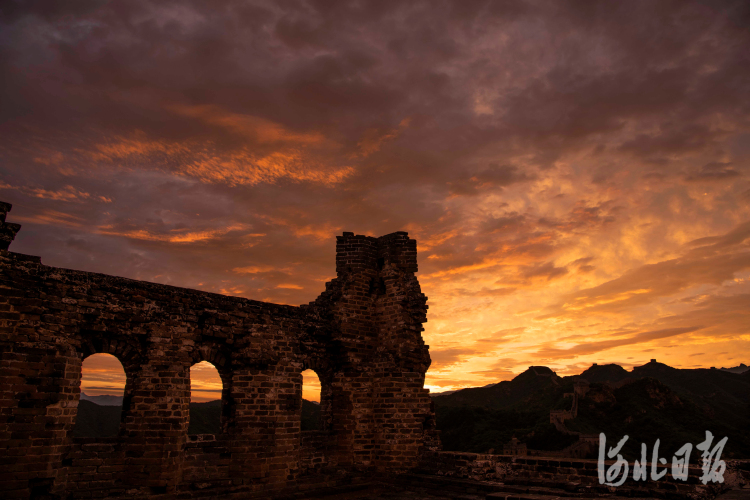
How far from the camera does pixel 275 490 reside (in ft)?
35.7

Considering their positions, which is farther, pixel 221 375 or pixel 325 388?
pixel 325 388

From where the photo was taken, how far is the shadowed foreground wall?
8.28 m

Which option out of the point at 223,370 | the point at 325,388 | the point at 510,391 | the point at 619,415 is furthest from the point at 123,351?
the point at 510,391

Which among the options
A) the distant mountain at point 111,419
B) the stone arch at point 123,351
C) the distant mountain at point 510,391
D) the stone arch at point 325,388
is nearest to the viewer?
the stone arch at point 123,351

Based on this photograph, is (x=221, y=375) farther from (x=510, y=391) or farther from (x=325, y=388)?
(x=510, y=391)

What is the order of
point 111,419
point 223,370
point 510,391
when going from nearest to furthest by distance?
point 223,370, point 111,419, point 510,391

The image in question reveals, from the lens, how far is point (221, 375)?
11.2 metres

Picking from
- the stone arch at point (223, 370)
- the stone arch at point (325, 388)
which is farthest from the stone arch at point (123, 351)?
the stone arch at point (325, 388)

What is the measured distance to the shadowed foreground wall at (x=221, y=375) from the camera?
27.2 ft

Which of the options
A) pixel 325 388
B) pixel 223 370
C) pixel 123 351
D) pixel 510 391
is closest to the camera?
pixel 123 351

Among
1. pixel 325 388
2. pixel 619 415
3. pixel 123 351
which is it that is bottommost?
pixel 619 415

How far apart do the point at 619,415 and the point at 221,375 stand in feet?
235

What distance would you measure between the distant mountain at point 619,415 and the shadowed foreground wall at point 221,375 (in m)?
43.7

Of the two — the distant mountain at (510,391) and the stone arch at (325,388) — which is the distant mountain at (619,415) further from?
the stone arch at (325,388)
